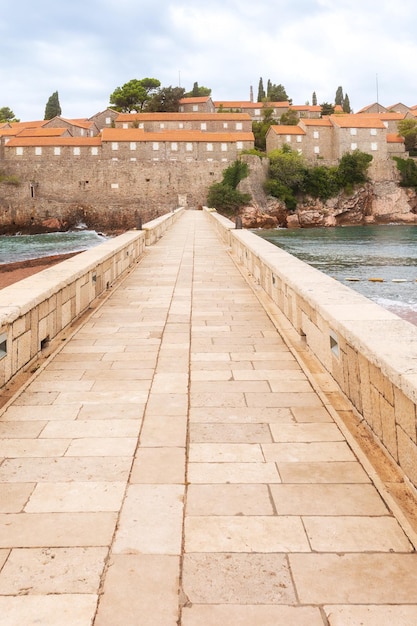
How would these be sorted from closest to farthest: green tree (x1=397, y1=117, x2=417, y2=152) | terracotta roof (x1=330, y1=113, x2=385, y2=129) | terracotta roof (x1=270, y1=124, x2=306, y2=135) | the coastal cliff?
the coastal cliff < terracotta roof (x1=330, y1=113, x2=385, y2=129) < terracotta roof (x1=270, y1=124, x2=306, y2=135) < green tree (x1=397, y1=117, x2=417, y2=152)

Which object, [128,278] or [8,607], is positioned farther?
[128,278]

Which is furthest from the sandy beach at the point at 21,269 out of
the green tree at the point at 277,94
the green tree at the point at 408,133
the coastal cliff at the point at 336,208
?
the green tree at the point at 277,94

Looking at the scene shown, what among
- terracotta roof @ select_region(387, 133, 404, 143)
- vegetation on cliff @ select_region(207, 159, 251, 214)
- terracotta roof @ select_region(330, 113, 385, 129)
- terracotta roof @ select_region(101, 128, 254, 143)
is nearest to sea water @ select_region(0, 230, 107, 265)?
vegetation on cliff @ select_region(207, 159, 251, 214)

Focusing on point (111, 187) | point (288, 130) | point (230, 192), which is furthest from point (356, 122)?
point (111, 187)

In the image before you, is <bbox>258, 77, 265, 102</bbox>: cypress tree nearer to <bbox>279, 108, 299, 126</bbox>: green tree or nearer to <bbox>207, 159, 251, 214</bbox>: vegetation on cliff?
<bbox>279, 108, 299, 126</bbox>: green tree

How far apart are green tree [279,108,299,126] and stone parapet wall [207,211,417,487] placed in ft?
274

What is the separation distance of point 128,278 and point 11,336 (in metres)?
6.69

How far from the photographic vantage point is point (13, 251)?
1684 inches

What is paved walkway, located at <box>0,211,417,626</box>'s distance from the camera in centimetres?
210

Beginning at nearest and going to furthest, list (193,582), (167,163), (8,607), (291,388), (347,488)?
(8,607) → (193,582) → (347,488) → (291,388) → (167,163)

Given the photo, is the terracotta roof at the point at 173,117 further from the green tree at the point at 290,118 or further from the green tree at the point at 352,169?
the green tree at the point at 352,169

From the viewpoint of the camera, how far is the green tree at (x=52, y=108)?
8931cm

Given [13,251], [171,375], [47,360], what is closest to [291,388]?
[171,375]

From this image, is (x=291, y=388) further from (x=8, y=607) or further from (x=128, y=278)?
(x=128, y=278)
